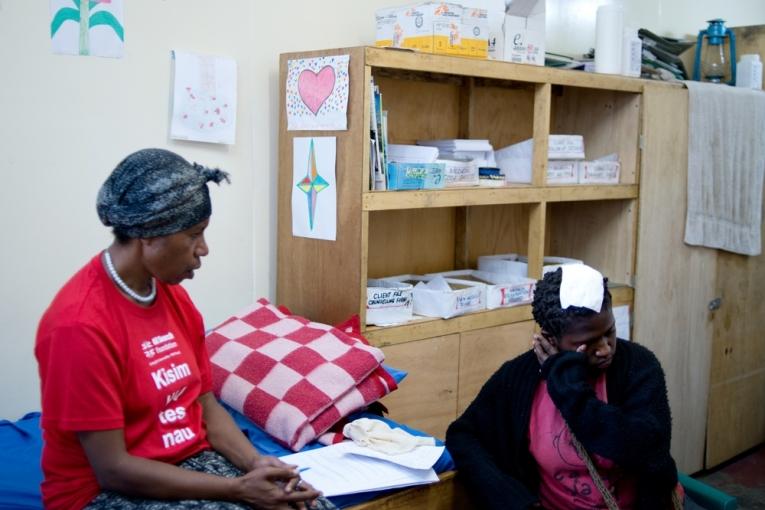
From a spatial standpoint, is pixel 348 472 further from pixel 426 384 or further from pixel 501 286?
pixel 501 286

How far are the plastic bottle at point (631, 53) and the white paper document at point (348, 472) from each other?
224 cm

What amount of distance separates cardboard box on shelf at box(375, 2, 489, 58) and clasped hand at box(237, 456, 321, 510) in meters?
1.53

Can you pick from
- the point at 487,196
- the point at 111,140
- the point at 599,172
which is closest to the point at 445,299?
the point at 487,196

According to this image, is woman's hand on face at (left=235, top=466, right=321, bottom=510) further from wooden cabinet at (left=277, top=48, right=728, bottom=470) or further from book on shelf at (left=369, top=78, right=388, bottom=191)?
book on shelf at (left=369, top=78, right=388, bottom=191)

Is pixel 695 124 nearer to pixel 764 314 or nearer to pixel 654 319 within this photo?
pixel 654 319

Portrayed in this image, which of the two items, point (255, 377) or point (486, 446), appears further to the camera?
point (255, 377)

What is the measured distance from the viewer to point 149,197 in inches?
62.5

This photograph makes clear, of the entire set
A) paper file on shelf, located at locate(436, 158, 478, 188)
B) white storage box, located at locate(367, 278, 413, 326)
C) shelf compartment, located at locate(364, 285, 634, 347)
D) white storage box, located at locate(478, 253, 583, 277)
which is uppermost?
paper file on shelf, located at locate(436, 158, 478, 188)

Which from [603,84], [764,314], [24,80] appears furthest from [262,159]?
[764,314]

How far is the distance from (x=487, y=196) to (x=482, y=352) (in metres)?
0.58

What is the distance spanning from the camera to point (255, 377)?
2.30 metres

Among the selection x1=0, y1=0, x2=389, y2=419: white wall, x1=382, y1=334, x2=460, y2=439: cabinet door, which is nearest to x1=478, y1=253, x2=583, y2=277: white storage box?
x1=382, y1=334, x2=460, y2=439: cabinet door

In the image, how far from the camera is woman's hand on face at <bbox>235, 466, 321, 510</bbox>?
1.67 metres

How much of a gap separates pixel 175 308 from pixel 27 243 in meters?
0.81
